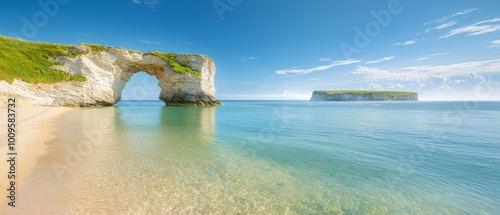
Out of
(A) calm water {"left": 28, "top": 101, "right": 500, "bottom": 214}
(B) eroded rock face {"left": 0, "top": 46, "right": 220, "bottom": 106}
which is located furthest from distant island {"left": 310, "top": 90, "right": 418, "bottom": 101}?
(A) calm water {"left": 28, "top": 101, "right": 500, "bottom": 214}

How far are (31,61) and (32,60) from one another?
1.39ft

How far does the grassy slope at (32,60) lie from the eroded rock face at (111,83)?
839mm

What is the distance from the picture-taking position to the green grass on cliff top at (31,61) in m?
27.6

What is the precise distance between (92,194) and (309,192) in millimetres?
5550

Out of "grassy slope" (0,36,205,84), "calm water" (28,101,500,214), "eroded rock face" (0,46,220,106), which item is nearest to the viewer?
"calm water" (28,101,500,214)

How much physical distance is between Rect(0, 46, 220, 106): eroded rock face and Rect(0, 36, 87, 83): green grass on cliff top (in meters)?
0.88

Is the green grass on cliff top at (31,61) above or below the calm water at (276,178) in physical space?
above

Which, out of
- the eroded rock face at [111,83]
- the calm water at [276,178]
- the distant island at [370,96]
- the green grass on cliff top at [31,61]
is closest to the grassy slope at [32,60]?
the green grass on cliff top at [31,61]

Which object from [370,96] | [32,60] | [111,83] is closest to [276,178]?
[32,60]

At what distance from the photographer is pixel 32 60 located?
3147cm

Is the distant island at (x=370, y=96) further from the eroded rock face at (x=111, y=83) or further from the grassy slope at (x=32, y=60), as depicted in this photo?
the grassy slope at (x=32, y=60)

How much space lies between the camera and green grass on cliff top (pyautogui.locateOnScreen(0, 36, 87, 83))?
27.6m

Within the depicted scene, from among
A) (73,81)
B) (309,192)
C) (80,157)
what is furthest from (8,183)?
(73,81)

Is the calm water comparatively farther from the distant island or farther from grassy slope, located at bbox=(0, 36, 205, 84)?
the distant island
